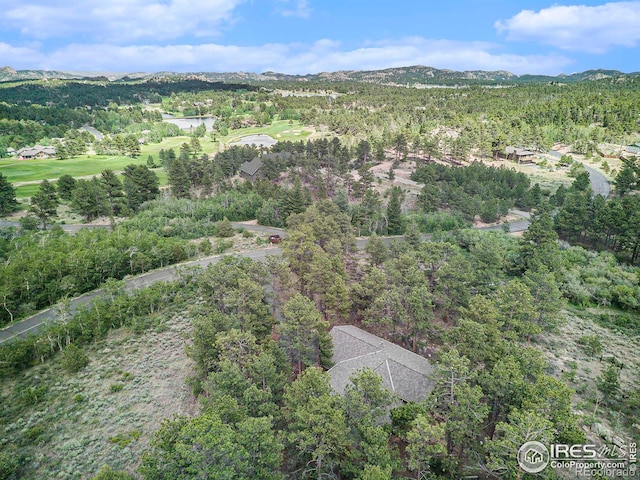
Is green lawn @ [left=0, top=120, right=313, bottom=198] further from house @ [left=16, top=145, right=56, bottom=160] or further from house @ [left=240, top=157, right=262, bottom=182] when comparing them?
house @ [left=240, top=157, right=262, bottom=182]

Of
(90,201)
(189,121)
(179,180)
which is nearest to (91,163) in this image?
(90,201)

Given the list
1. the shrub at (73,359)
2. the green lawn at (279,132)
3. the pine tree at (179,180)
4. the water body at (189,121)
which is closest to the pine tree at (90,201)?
the pine tree at (179,180)

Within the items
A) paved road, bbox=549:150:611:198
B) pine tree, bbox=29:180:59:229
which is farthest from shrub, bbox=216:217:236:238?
paved road, bbox=549:150:611:198

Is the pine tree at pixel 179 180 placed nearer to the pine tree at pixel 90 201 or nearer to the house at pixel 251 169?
the pine tree at pixel 90 201

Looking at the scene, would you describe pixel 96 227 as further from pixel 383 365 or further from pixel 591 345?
pixel 591 345

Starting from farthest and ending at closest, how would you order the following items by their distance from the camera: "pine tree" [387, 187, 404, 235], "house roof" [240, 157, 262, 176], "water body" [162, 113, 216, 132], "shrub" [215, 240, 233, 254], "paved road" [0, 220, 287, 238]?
1. "water body" [162, 113, 216, 132]
2. "house roof" [240, 157, 262, 176]
3. "paved road" [0, 220, 287, 238]
4. "pine tree" [387, 187, 404, 235]
5. "shrub" [215, 240, 233, 254]

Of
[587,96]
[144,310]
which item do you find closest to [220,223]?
[144,310]
